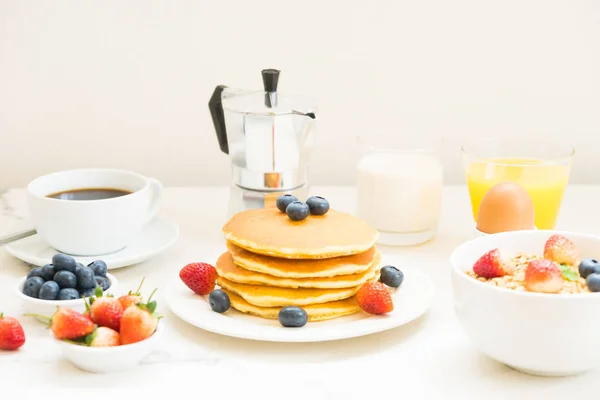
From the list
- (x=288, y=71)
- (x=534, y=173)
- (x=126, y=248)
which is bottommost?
(x=126, y=248)

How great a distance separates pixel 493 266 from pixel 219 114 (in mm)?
716

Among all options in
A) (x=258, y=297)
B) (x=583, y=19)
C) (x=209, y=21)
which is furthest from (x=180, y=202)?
(x=583, y=19)

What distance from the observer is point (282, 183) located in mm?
1646

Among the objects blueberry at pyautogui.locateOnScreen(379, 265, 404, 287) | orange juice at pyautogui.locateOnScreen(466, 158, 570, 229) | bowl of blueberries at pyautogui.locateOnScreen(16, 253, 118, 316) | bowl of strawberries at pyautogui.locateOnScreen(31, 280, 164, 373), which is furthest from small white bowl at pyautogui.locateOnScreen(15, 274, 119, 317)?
orange juice at pyautogui.locateOnScreen(466, 158, 570, 229)

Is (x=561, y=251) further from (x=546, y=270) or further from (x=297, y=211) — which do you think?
(x=297, y=211)

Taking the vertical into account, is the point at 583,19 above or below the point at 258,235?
above

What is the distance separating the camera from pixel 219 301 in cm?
126

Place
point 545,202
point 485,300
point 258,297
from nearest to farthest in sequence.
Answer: point 485,300 < point 258,297 < point 545,202

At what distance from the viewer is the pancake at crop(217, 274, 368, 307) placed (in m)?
1.25

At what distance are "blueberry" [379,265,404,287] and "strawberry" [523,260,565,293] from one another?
11.6 inches

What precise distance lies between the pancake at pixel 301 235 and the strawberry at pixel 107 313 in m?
0.23

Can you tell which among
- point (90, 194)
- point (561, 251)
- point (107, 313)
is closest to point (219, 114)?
point (90, 194)

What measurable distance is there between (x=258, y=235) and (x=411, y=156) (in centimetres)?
45

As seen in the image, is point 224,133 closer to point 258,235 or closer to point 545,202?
point 258,235
